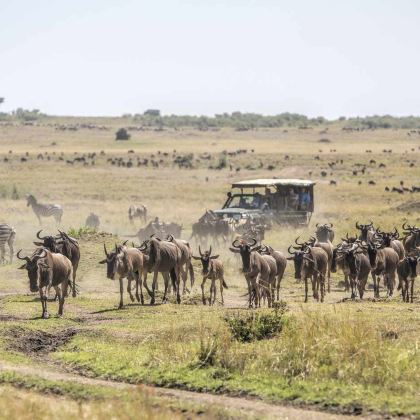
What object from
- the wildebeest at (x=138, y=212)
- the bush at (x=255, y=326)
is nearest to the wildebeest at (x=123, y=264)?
the bush at (x=255, y=326)

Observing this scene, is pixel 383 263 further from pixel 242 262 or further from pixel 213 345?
pixel 213 345

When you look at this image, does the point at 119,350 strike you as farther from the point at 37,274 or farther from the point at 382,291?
the point at 382,291

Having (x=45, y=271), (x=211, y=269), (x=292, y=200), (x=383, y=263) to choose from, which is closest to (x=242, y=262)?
(x=211, y=269)

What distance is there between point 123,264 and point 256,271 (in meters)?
3.02

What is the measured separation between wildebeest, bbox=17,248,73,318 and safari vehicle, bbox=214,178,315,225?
19.7m

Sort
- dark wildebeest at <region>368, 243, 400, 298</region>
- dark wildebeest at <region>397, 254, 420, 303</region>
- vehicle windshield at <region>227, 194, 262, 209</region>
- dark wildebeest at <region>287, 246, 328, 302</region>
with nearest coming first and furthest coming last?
dark wildebeest at <region>397, 254, 420, 303</region>, dark wildebeest at <region>287, 246, 328, 302</region>, dark wildebeest at <region>368, 243, 400, 298</region>, vehicle windshield at <region>227, 194, 262, 209</region>

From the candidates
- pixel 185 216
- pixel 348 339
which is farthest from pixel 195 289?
pixel 185 216

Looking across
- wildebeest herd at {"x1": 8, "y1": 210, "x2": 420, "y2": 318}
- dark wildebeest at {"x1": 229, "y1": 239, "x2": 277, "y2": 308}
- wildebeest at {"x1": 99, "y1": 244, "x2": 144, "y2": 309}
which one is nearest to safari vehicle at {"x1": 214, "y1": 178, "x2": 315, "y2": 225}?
wildebeest herd at {"x1": 8, "y1": 210, "x2": 420, "y2": 318}

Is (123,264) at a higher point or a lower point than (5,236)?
higher

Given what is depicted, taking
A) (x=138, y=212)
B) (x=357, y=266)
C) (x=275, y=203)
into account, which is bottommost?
(x=138, y=212)

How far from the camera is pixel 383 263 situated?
29.5 m

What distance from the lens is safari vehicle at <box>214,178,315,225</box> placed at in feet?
145

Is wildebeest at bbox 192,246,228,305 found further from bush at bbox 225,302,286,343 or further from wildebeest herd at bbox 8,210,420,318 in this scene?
bush at bbox 225,302,286,343

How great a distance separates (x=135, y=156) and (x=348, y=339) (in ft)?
261
